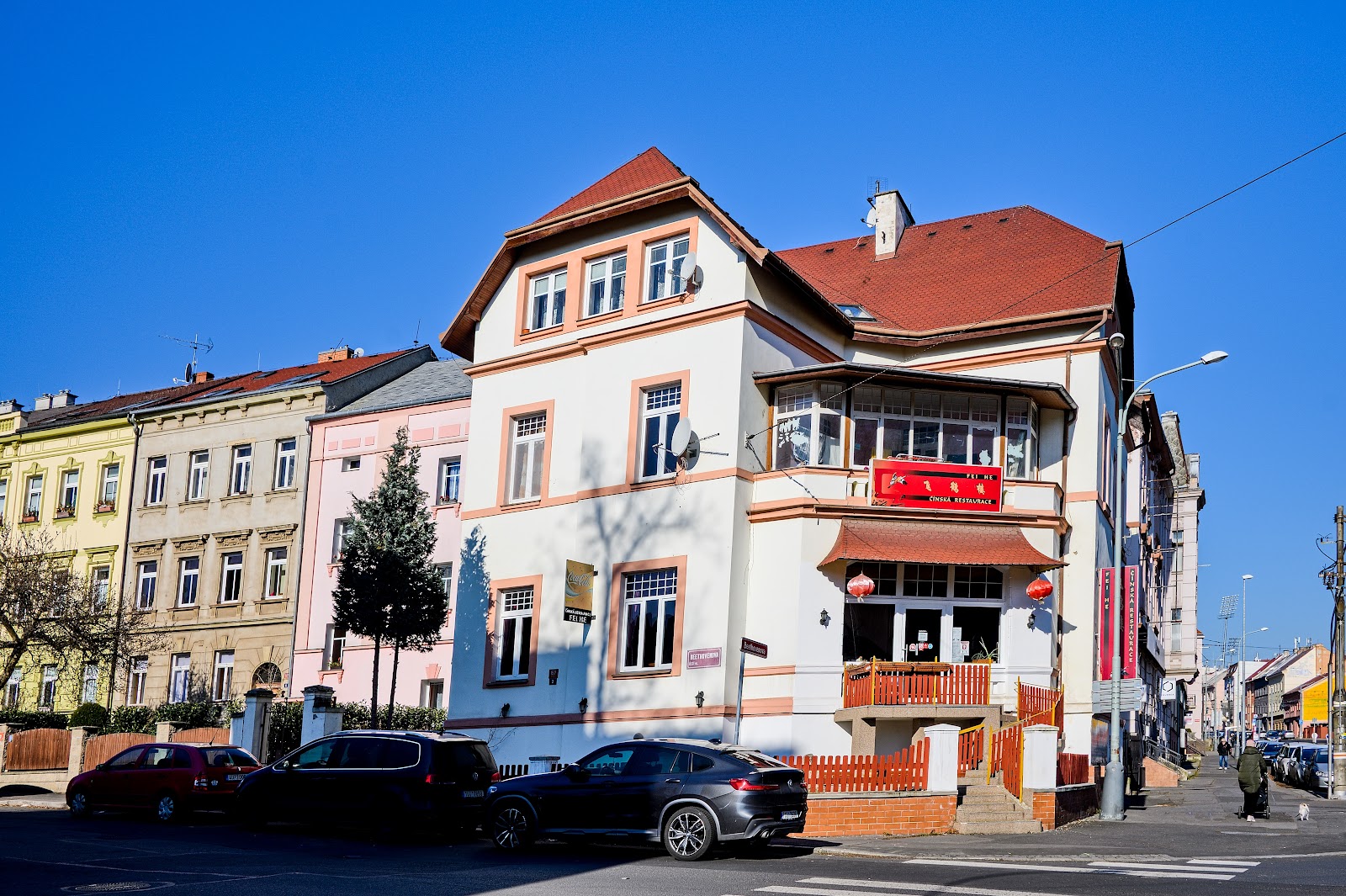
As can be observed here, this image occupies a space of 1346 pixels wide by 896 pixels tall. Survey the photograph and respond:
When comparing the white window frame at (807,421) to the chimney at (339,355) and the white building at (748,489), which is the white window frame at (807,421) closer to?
the white building at (748,489)

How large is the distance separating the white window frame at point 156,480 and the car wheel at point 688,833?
3392 centimetres

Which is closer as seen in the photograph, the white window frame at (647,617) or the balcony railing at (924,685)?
the balcony railing at (924,685)

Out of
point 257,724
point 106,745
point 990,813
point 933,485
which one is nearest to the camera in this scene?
point 990,813

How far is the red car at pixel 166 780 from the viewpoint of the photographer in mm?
23328

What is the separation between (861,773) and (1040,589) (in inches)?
283

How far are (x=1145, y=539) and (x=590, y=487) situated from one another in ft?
68.3

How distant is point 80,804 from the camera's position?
2473 cm

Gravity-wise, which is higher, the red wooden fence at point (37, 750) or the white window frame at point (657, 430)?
the white window frame at point (657, 430)

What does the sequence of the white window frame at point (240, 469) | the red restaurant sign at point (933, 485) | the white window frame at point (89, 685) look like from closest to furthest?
the red restaurant sign at point (933, 485)
the white window frame at point (240, 469)
the white window frame at point (89, 685)

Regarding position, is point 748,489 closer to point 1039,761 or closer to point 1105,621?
point 1105,621

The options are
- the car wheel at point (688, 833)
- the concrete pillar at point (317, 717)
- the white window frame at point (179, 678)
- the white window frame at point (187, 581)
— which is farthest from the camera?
the white window frame at point (187, 581)

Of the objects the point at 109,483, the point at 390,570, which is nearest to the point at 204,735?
the point at 390,570

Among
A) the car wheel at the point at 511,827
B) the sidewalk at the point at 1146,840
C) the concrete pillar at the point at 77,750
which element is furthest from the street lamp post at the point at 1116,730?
the concrete pillar at the point at 77,750

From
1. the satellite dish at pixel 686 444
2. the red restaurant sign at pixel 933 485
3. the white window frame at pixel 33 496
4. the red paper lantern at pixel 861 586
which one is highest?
the white window frame at pixel 33 496
